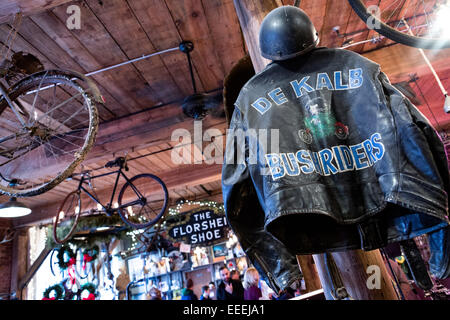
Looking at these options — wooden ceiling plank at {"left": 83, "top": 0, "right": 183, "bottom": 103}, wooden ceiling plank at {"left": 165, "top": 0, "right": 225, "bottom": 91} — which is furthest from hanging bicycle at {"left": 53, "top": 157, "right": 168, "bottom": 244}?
wooden ceiling plank at {"left": 165, "top": 0, "right": 225, "bottom": 91}

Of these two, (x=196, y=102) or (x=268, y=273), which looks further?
(x=196, y=102)

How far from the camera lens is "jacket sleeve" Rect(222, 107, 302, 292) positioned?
1.01m

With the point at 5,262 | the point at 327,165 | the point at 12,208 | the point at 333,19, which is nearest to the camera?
the point at 327,165

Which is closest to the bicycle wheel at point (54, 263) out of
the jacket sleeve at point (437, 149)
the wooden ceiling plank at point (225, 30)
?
the wooden ceiling plank at point (225, 30)

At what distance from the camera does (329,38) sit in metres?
3.45

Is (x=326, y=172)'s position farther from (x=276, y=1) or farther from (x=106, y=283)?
(x=106, y=283)

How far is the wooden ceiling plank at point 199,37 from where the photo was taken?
8.87ft

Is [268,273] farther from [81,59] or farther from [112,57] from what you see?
[81,59]

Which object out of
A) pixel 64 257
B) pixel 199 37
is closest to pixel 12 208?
pixel 199 37

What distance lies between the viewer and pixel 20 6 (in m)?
2.05

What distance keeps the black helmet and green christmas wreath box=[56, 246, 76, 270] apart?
31.2 feet

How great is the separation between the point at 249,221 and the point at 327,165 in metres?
0.36

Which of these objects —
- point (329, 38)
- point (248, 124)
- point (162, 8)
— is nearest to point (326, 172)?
point (248, 124)

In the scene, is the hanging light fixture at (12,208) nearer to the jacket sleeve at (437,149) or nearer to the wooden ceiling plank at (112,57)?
the wooden ceiling plank at (112,57)
